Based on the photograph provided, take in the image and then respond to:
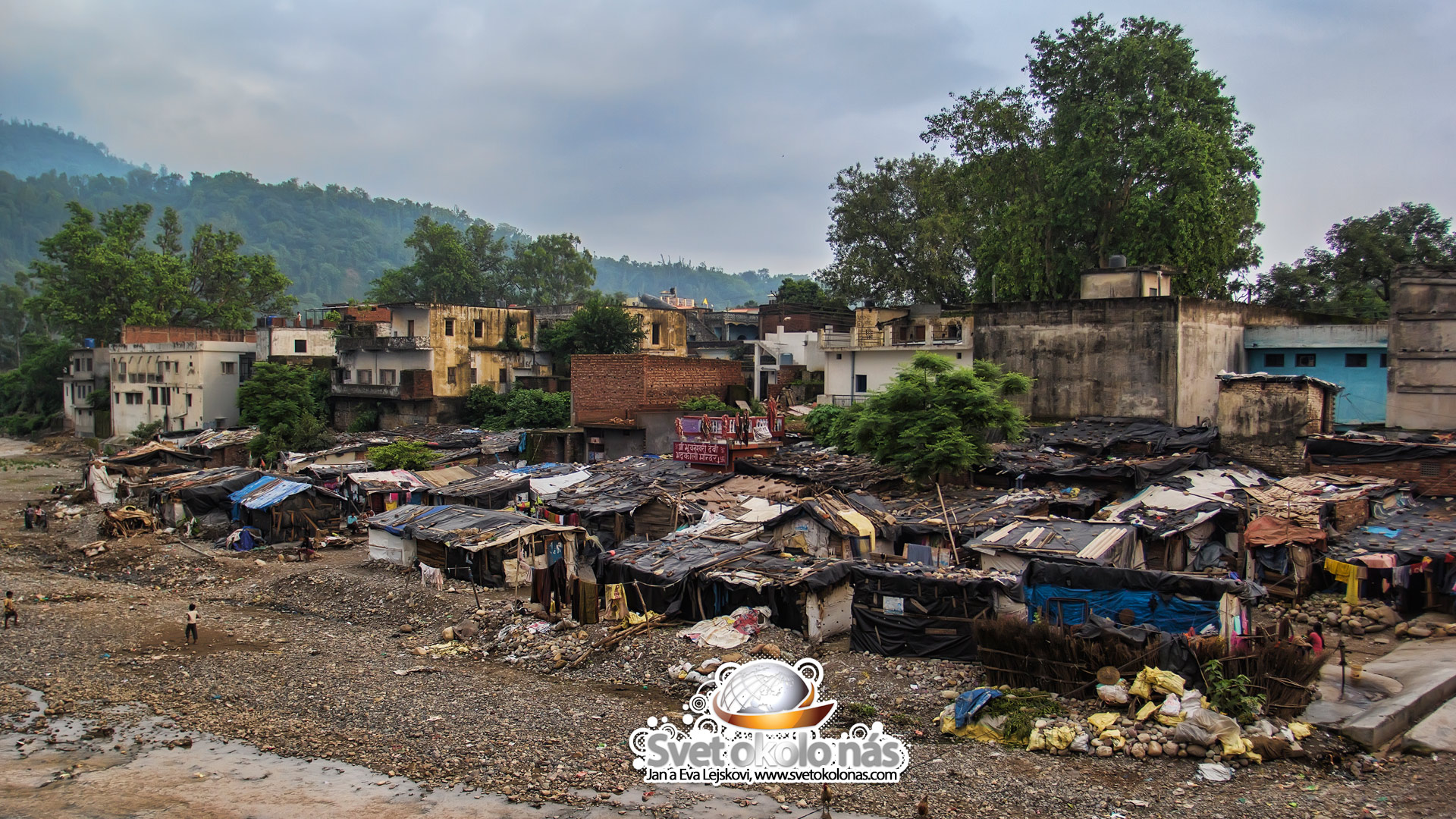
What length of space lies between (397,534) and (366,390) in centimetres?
2784

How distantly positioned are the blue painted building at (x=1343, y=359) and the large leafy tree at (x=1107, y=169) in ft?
14.3

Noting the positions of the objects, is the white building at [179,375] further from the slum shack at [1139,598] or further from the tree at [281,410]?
the slum shack at [1139,598]

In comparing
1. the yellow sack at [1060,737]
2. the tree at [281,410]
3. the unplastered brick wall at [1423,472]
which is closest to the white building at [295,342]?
the tree at [281,410]

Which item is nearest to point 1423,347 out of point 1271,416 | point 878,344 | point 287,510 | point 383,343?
point 1271,416

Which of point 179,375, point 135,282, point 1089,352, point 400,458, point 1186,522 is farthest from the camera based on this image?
point 135,282

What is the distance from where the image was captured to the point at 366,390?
51.0 m

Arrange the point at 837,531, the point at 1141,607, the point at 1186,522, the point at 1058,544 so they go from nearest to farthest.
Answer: the point at 1141,607, the point at 1058,544, the point at 1186,522, the point at 837,531

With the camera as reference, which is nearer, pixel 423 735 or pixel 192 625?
pixel 423 735

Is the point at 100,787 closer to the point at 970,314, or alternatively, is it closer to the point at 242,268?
the point at 970,314

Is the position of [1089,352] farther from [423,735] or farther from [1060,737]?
[423,735]

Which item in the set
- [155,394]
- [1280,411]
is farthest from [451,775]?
[155,394]

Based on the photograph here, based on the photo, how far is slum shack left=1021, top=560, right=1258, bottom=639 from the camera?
14.5 metres

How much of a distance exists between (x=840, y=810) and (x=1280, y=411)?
72.1ft

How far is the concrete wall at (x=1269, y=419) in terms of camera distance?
27.4 metres
